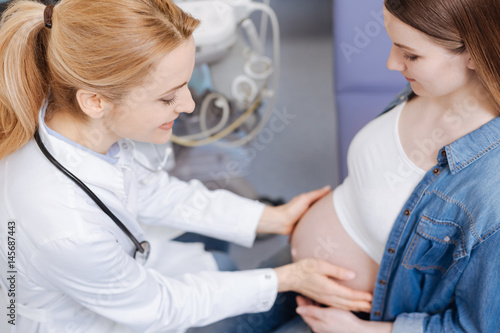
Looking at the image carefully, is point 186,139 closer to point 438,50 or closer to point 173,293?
point 173,293

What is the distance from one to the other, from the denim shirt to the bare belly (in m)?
0.07

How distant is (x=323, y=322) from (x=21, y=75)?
0.88 meters

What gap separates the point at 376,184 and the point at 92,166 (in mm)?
631

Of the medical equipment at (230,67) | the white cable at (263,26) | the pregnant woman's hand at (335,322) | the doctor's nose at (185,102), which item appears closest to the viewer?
the doctor's nose at (185,102)

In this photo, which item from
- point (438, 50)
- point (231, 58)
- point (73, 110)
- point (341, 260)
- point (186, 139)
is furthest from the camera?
point (186, 139)

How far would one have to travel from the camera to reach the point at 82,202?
0.97 meters

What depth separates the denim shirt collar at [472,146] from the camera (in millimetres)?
917

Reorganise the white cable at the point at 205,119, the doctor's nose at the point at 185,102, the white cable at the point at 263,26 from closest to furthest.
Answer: the doctor's nose at the point at 185,102 < the white cable at the point at 205,119 < the white cable at the point at 263,26

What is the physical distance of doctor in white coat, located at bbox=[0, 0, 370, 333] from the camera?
902mm

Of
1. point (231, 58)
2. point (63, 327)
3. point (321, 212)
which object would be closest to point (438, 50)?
point (321, 212)

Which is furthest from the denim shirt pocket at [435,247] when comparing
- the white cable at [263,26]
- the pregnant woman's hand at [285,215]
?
the white cable at [263,26]

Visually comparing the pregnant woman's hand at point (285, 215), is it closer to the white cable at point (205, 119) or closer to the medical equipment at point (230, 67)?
the medical equipment at point (230, 67)

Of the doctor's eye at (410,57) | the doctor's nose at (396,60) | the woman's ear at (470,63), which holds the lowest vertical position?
the doctor's nose at (396,60)

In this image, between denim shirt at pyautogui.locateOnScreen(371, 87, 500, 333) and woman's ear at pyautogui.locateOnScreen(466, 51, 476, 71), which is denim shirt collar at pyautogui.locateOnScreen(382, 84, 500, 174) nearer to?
denim shirt at pyautogui.locateOnScreen(371, 87, 500, 333)
